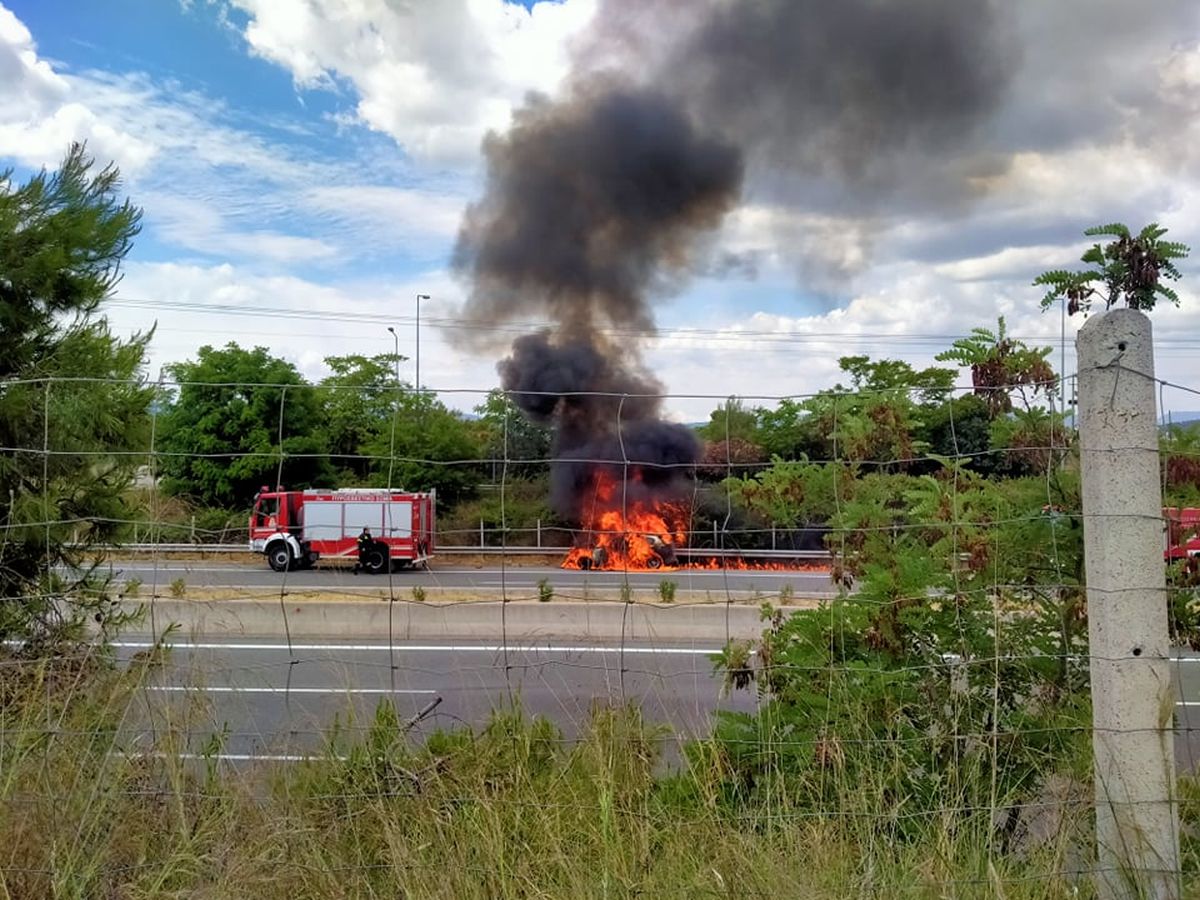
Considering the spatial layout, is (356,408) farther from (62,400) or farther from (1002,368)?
(1002,368)

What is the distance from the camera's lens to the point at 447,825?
2.59 meters

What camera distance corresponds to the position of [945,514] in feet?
10.1

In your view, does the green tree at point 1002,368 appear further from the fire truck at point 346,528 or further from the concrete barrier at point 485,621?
the concrete barrier at point 485,621

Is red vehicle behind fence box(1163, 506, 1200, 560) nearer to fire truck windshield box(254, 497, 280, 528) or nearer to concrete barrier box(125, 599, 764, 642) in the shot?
fire truck windshield box(254, 497, 280, 528)

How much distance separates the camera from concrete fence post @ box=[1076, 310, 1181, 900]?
221cm

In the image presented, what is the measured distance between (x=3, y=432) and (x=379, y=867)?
8.39 ft

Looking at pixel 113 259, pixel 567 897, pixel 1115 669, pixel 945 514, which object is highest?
pixel 113 259

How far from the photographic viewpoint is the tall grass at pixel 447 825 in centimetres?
240

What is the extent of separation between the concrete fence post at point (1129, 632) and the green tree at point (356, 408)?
205 cm

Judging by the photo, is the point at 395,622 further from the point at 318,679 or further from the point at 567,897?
the point at 567,897

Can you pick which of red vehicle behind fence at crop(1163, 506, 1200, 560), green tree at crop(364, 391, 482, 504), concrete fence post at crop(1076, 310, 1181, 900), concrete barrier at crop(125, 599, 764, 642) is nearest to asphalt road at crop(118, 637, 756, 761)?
concrete barrier at crop(125, 599, 764, 642)

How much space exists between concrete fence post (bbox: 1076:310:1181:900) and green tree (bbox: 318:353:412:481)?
80.8 inches

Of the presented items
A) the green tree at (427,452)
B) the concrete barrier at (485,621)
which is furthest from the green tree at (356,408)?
the concrete barrier at (485,621)

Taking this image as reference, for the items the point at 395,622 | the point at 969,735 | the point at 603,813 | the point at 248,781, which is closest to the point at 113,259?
the point at 248,781
